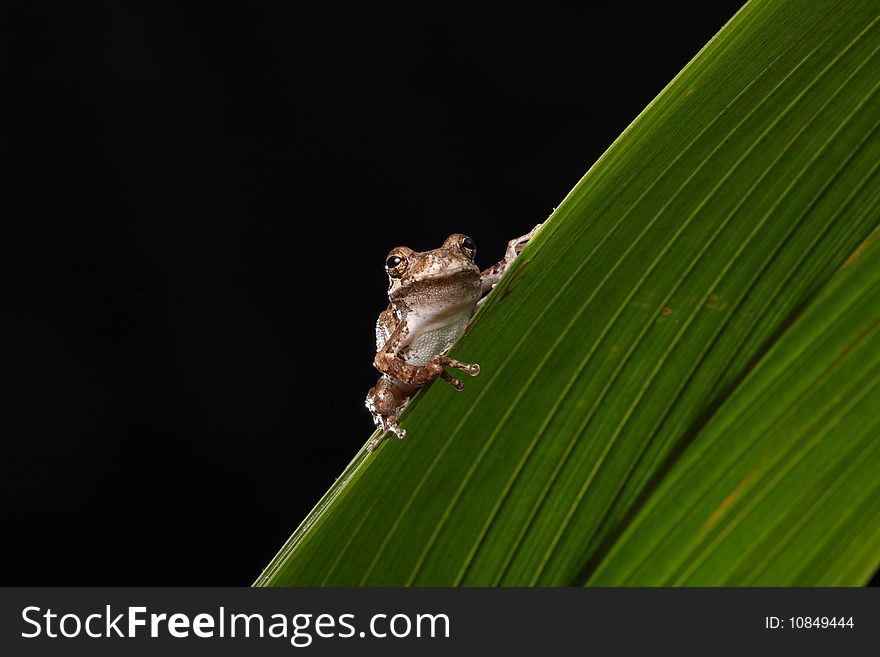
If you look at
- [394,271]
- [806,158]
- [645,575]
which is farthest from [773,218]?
[394,271]

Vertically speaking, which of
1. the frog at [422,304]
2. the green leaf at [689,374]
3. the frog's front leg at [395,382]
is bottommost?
the green leaf at [689,374]

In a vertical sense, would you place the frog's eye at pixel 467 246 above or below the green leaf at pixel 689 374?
above

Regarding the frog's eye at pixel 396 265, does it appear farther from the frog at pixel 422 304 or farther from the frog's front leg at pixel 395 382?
the frog's front leg at pixel 395 382

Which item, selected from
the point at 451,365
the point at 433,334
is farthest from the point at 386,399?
the point at 451,365

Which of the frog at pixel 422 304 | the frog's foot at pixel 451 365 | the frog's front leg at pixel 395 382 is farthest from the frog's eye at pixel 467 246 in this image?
the frog's foot at pixel 451 365

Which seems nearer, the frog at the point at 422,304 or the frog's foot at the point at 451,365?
the frog's foot at the point at 451,365

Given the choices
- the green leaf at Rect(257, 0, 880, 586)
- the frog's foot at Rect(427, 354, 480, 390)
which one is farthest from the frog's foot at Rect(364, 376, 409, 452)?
the green leaf at Rect(257, 0, 880, 586)
